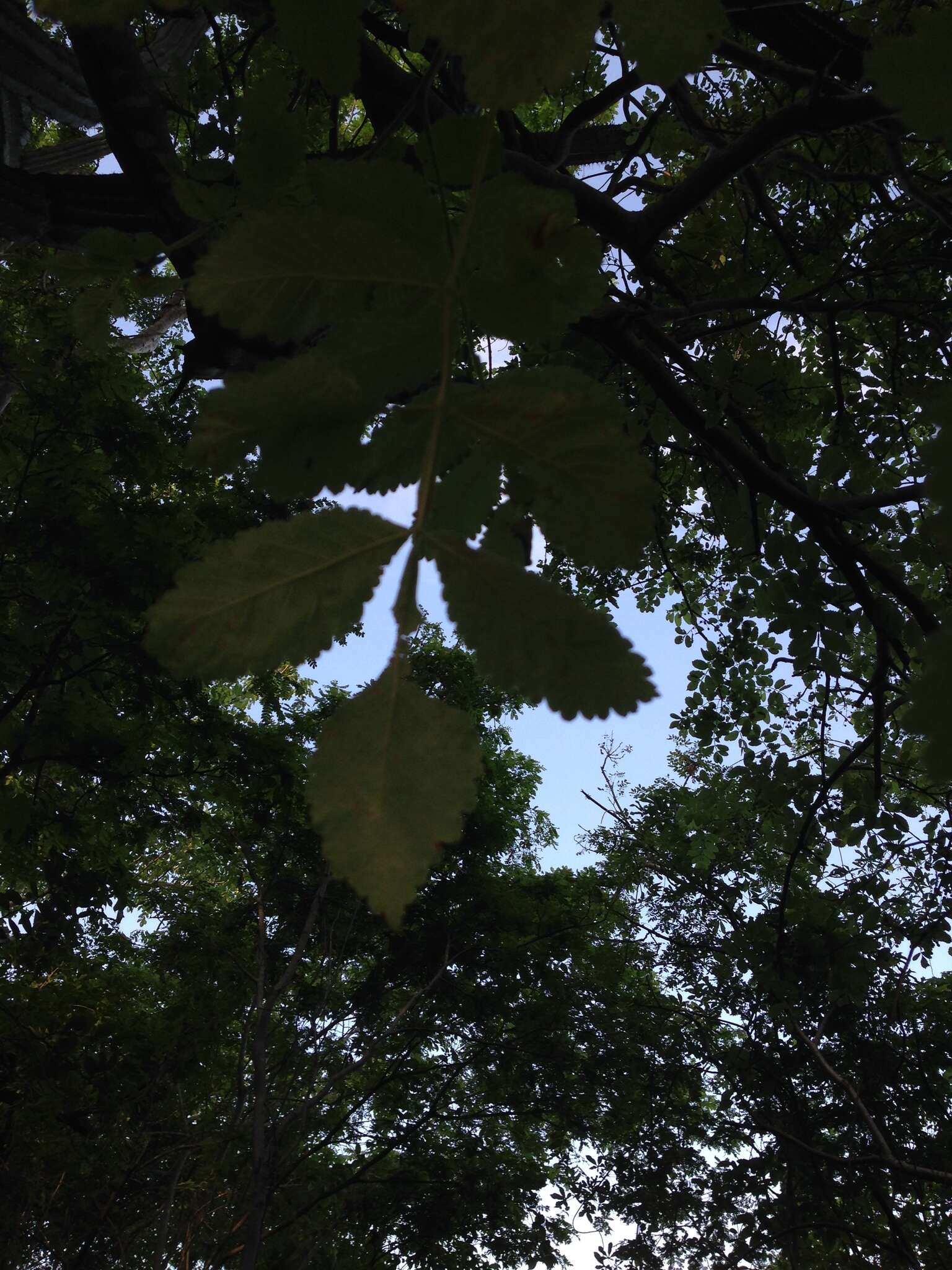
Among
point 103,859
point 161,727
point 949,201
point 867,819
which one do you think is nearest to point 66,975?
point 103,859

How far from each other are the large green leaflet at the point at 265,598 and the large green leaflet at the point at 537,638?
5 cm

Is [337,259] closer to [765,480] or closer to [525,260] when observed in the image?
[525,260]

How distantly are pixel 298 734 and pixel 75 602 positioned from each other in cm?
344

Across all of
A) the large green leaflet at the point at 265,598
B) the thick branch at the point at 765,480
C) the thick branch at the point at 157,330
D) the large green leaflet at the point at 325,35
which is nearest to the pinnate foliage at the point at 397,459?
the large green leaflet at the point at 265,598

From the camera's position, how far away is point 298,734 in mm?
7844

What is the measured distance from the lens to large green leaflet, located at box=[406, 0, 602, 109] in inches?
13.5

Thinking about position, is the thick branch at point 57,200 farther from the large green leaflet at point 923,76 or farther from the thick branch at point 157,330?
the thick branch at point 157,330

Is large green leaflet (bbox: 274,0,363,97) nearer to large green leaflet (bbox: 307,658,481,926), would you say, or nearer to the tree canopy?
the tree canopy

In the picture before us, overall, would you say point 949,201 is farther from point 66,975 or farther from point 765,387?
point 66,975

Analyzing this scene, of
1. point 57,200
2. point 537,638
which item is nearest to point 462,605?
point 537,638

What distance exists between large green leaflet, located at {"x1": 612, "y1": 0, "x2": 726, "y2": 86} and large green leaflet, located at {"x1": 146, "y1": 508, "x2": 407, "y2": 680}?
0.85ft

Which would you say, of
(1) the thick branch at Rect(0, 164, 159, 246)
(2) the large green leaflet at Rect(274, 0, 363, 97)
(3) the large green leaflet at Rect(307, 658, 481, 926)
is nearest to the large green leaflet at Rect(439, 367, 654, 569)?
(3) the large green leaflet at Rect(307, 658, 481, 926)

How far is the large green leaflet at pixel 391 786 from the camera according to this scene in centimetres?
37

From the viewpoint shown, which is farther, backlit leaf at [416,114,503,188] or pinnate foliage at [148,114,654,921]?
backlit leaf at [416,114,503,188]
